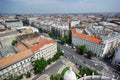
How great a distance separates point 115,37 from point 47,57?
52.1 metres

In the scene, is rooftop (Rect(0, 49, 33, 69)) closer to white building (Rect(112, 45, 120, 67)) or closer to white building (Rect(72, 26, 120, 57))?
white building (Rect(72, 26, 120, 57))

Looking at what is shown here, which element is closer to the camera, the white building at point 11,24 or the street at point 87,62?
the street at point 87,62

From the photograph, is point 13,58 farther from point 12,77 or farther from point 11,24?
point 11,24

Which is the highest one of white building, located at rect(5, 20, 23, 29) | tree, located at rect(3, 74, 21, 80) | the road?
white building, located at rect(5, 20, 23, 29)

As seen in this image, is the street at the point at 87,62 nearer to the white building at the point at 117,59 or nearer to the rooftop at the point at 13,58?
the white building at the point at 117,59

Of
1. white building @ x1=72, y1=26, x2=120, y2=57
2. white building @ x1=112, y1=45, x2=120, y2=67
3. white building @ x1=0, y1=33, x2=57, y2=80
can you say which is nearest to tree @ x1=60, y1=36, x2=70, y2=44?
white building @ x1=72, y1=26, x2=120, y2=57

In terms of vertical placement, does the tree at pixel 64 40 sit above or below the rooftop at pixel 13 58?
below

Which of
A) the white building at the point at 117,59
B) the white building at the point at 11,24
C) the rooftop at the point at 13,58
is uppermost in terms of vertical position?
the white building at the point at 11,24

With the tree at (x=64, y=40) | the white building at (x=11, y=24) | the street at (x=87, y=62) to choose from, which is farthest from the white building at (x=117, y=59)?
the white building at (x=11, y=24)

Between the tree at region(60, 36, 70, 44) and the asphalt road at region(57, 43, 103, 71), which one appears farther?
the tree at region(60, 36, 70, 44)

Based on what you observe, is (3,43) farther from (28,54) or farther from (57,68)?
(57,68)

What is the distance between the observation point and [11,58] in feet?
160

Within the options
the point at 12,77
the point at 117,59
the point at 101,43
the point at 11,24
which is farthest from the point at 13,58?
the point at 11,24

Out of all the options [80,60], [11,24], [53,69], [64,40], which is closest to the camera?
[53,69]
